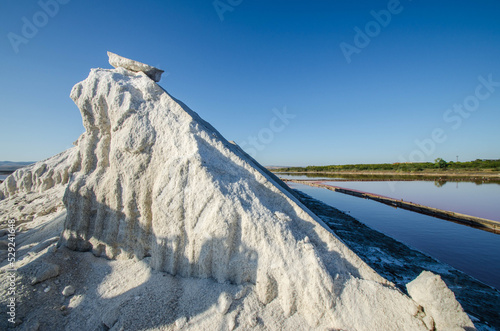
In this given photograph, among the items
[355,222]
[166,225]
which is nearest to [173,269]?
[166,225]

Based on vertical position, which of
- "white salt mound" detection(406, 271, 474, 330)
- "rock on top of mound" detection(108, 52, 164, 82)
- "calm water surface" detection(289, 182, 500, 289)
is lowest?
"calm water surface" detection(289, 182, 500, 289)

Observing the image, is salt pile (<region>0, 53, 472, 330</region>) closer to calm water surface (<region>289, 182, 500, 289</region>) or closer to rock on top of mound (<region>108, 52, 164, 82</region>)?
rock on top of mound (<region>108, 52, 164, 82</region>)

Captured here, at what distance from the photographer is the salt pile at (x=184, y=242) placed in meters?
4.45

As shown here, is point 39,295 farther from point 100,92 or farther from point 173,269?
point 100,92

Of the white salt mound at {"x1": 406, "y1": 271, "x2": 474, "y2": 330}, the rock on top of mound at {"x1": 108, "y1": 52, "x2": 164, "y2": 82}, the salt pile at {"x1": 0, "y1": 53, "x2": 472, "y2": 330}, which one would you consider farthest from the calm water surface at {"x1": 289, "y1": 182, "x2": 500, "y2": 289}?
the rock on top of mound at {"x1": 108, "y1": 52, "x2": 164, "y2": 82}

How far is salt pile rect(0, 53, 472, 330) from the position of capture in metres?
4.45

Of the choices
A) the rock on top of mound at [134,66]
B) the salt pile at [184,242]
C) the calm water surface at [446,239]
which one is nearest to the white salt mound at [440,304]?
the salt pile at [184,242]

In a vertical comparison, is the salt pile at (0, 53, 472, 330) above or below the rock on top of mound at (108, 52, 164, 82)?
below

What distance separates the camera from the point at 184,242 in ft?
18.2

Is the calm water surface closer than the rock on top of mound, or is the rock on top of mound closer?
the rock on top of mound

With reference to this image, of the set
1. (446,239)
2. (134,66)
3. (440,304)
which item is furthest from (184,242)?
(446,239)

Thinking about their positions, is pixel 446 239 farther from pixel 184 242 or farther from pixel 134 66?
pixel 134 66

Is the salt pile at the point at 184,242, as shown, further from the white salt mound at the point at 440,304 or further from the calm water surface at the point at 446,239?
the calm water surface at the point at 446,239

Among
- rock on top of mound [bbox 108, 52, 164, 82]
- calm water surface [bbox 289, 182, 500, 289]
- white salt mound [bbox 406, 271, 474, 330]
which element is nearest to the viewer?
white salt mound [bbox 406, 271, 474, 330]
